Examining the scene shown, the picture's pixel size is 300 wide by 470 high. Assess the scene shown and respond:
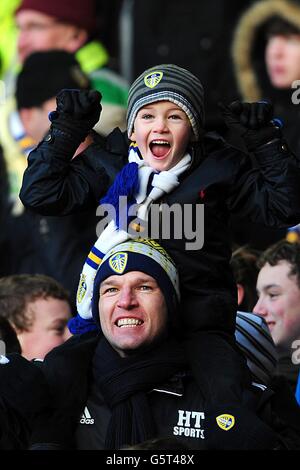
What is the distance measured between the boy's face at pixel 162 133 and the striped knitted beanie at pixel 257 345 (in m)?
0.94

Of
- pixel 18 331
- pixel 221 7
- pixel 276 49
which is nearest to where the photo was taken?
pixel 18 331

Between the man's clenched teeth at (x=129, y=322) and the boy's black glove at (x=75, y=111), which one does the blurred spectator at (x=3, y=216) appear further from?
the man's clenched teeth at (x=129, y=322)

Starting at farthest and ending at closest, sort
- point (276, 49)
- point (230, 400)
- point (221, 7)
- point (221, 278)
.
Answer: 1. point (221, 7)
2. point (276, 49)
3. point (221, 278)
4. point (230, 400)

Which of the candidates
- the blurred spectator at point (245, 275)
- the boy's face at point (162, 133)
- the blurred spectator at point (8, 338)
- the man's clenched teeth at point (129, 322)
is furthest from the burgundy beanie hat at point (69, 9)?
the man's clenched teeth at point (129, 322)

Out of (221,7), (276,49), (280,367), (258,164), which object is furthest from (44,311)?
(221,7)

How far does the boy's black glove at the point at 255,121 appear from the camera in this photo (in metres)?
6.04

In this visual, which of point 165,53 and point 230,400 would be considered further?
point 165,53

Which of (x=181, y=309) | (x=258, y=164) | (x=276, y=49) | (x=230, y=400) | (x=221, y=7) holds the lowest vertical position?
(x=230, y=400)

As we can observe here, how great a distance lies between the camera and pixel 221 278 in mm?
6184

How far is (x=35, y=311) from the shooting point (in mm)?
7266

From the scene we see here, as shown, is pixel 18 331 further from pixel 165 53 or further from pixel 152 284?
pixel 165 53

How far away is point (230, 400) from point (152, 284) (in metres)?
0.56

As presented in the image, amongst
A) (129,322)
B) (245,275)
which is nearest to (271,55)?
(245,275)

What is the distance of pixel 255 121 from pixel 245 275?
1715 mm
